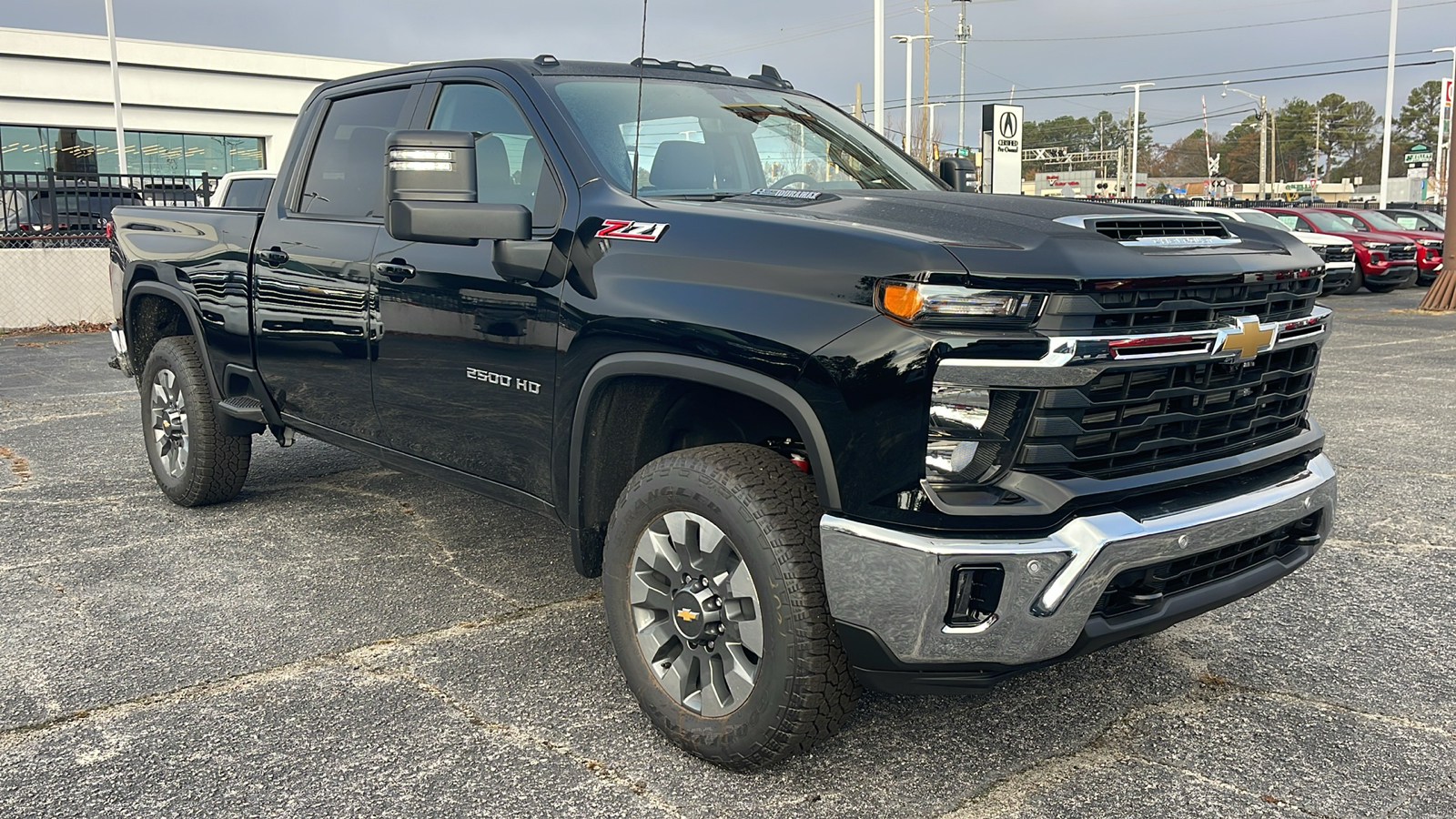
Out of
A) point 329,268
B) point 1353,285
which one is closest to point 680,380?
point 329,268

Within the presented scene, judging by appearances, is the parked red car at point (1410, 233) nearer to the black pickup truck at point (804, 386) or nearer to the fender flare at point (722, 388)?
the black pickup truck at point (804, 386)

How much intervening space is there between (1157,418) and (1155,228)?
531mm

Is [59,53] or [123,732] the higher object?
[59,53]

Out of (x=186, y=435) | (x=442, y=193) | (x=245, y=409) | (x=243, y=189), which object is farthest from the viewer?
(x=243, y=189)

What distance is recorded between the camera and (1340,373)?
1072cm

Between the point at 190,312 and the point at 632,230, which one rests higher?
the point at 632,230

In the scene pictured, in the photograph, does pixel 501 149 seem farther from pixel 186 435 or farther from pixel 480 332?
pixel 186 435

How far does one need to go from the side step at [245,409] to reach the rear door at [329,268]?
18 centimetres

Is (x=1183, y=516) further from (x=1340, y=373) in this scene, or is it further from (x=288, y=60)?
(x=288, y=60)

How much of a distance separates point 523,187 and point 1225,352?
2149mm

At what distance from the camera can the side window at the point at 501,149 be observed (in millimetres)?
3629

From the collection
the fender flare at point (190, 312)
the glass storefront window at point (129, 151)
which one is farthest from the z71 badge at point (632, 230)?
the glass storefront window at point (129, 151)

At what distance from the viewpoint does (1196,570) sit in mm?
2891

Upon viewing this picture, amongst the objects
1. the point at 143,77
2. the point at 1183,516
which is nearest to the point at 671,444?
the point at 1183,516
